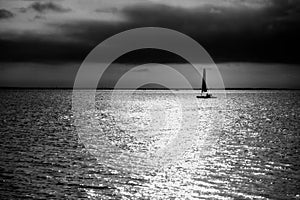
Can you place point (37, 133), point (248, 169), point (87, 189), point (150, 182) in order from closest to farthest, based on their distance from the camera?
1. point (87, 189)
2. point (150, 182)
3. point (248, 169)
4. point (37, 133)

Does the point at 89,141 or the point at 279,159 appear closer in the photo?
the point at 279,159

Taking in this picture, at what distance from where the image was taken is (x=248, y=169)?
47.2 meters

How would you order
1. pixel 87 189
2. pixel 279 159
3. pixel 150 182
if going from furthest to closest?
pixel 279 159 < pixel 150 182 < pixel 87 189

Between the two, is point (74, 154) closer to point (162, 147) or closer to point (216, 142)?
point (162, 147)

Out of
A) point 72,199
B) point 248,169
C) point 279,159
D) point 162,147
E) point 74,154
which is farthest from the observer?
point 162,147

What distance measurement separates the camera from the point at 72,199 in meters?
34.4

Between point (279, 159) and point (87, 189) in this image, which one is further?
point (279, 159)

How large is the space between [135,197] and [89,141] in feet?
129

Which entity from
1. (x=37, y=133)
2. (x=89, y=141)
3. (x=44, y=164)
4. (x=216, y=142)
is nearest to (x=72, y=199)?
(x=44, y=164)

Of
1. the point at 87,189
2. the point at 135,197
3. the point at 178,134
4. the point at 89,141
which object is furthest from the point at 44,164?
the point at 178,134

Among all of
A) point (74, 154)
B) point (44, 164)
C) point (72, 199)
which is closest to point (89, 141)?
point (74, 154)

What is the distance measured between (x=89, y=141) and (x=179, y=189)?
38.2 metres

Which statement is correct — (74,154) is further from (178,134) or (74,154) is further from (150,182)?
(178,134)

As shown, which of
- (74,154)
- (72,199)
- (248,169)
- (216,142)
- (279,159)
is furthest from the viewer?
(216,142)
